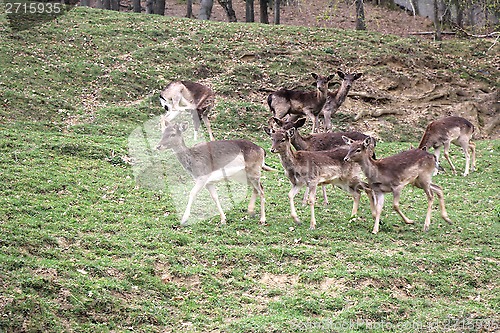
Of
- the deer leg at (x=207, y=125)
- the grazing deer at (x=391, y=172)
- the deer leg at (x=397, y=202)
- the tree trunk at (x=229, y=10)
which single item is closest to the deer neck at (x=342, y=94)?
the deer leg at (x=207, y=125)

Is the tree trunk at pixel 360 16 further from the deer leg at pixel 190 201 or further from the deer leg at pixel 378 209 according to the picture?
the deer leg at pixel 190 201

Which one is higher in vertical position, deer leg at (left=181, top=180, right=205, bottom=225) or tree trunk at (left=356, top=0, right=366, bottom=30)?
tree trunk at (left=356, top=0, right=366, bottom=30)

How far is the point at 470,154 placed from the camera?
18281 mm

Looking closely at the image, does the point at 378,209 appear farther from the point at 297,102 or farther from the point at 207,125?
the point at 297,102

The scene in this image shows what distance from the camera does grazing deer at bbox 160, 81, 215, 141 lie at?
1870 cm

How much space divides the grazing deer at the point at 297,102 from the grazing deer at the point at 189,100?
1.77 meters

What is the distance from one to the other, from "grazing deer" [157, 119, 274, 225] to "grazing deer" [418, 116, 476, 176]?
5968 millimetres

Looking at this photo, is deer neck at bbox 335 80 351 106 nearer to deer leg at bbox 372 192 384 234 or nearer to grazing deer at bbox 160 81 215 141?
grazing deer at bbox 160 81 215 141

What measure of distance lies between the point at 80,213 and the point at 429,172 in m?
6.24

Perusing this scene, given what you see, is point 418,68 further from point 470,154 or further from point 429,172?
point 429,172

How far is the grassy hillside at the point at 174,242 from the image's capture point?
355 inches

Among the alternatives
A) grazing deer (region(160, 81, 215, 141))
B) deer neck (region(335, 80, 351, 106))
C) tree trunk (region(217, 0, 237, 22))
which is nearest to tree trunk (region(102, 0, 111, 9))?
tree trunk (region(217, 0, 237, 22))

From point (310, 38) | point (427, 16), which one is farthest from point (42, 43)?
point (427, 16)

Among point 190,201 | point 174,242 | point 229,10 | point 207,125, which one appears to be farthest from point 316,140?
point 229,10
